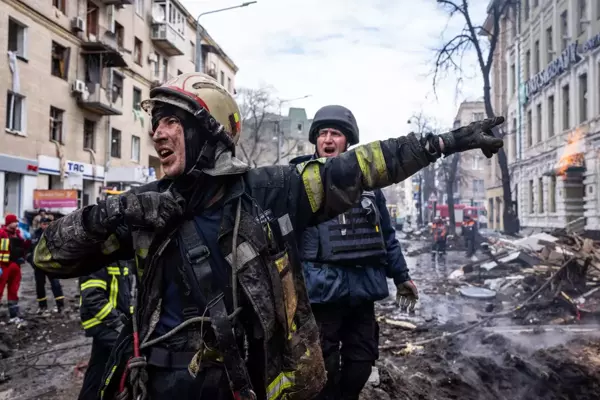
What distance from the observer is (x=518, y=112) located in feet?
108

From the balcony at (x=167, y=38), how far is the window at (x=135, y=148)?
21.2ft

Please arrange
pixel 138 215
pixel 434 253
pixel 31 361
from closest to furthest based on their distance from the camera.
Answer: pixel 138 215
pixel 31 361
pixel 434 253

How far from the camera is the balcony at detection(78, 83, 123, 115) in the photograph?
22.4 metres

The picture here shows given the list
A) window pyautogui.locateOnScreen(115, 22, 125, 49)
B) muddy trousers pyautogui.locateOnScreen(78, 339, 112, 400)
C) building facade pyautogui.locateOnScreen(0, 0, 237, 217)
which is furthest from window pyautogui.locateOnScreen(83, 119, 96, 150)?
muddy trousers pyautogui.locateOnScreen(78, 339, 112, 400)

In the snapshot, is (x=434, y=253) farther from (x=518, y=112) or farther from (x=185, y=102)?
(x=185, y=102)

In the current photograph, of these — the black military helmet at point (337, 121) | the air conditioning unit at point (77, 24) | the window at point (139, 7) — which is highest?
the window at point (139, 7)

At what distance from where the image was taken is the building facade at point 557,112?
21359 millimetres

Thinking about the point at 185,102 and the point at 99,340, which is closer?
the point at 185,102

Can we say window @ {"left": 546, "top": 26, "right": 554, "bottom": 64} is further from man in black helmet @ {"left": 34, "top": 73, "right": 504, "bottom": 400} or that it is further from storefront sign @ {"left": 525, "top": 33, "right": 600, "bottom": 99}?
man in black helmet @ {"left": 34, "top": 73, "right": 504, "bottom": 400}

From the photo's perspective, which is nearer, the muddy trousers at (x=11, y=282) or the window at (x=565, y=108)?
the muddy trousers at (x=11, y=282)

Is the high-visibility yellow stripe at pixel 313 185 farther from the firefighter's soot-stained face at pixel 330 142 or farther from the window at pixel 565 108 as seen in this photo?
the window at pixel 565 108

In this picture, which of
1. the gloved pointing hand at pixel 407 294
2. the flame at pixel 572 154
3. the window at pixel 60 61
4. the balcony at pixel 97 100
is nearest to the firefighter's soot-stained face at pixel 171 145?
the gloved pointing hand at pixel 407 294

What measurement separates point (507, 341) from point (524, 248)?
8.97 meters

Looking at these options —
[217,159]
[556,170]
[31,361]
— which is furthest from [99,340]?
[556,170]
